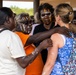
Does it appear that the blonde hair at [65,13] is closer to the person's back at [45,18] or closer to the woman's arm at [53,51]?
the woman's arm at [53,51]

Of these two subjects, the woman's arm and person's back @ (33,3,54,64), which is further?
person's back @ (33,3,54,64)

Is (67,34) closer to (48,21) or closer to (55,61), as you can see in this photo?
(55,61)

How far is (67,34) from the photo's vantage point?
2707 millimetres

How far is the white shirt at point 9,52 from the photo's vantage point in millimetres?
2404

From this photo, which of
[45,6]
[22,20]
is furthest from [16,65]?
[45,6]

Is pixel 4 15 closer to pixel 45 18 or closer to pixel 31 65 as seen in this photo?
pixel 31 65

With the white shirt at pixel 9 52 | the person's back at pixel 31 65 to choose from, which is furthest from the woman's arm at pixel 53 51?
the white shirt at pixel 9 52

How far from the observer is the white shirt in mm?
2404

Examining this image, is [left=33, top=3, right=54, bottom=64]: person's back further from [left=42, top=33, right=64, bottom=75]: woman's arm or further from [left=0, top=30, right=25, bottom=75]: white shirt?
[left=0, top=30, right=25, bottom=75]: white shirt

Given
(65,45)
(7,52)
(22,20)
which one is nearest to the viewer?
(7,52)

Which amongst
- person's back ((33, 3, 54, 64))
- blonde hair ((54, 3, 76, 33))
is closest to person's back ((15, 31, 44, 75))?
blonde hair ((54, 3, 76, 33))

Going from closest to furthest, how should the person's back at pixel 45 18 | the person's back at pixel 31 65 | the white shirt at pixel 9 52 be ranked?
1. the white shirt at pixel 9 52
2. the person's back at pixel 31 65
3. the person's back at pixel 45 18

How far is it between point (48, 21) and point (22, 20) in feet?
1.40

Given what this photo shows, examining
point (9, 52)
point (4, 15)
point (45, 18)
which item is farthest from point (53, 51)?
point (45, 18)
